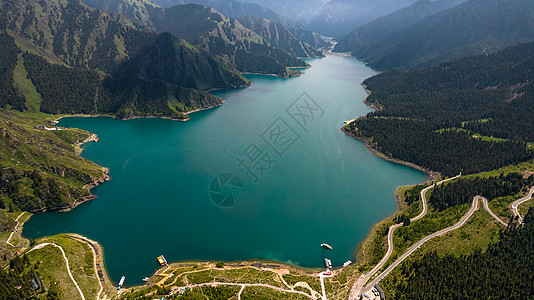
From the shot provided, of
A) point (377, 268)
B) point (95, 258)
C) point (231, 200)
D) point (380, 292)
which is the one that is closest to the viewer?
point (380, 292)

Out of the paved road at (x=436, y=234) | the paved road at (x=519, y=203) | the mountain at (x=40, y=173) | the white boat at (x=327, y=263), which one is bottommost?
the paved road at (x=519, y=203)

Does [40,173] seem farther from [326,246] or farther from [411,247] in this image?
[411,247]

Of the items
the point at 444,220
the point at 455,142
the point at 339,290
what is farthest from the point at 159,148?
the point at 455,142

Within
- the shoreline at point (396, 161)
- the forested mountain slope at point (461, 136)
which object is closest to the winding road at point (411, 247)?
the shoreline at point (396, 161)

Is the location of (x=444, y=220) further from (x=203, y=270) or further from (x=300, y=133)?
(x=300, y=133)

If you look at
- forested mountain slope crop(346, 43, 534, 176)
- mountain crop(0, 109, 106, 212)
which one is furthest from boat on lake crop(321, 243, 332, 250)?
mountain crop(0, 109, 106, 212)

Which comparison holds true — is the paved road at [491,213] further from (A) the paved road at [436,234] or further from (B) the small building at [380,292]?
(B) the small building at [380,292]

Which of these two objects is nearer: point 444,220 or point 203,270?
point 203,270

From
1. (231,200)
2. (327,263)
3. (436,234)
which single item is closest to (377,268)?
(327,263)
